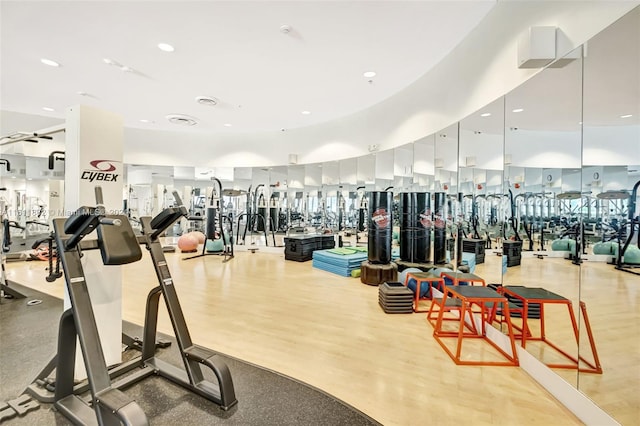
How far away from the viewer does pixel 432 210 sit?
4.78 meters

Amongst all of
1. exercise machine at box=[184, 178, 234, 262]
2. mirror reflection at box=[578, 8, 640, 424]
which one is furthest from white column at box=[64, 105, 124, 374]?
exercise machine at box=[184, 178, 234, 262]

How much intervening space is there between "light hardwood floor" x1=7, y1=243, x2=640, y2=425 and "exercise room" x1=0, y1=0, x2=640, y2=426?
2 cm

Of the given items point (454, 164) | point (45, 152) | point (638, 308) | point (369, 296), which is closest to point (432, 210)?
point (454, 164)

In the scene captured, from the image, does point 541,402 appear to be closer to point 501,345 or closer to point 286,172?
→ point 501,345

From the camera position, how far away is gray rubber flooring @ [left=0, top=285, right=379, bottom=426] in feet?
6.07

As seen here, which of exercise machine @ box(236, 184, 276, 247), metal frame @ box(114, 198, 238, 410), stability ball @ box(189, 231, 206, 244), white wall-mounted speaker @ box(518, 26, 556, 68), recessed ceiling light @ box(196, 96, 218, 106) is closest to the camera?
metal frame @ box(114, 198, 238, 410)

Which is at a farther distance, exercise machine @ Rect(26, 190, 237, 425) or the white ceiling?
the white ceiling

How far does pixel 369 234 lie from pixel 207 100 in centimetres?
449

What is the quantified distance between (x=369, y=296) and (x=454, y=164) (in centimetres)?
Result: 230

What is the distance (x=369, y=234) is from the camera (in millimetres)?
5273

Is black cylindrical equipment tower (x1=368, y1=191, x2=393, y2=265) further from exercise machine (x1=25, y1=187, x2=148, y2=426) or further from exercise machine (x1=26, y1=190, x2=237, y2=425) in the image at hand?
exercise machine (x1=25, y1=187, x2=148, y2=426)

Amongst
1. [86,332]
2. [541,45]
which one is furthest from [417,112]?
[86,332]

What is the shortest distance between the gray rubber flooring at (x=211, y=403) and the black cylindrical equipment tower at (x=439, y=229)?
10.6ft

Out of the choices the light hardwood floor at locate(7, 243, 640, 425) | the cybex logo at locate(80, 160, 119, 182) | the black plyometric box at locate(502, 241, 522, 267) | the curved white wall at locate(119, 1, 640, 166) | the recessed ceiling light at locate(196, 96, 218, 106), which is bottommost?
the light hardwood floor at locate(7, 243, 640, 425)
